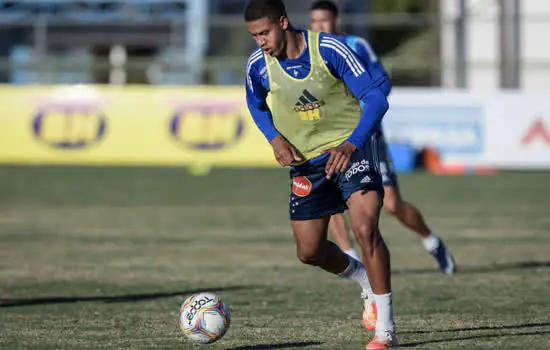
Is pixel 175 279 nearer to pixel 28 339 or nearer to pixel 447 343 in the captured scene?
pixel 28 339

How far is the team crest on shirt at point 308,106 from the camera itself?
21.1 feet

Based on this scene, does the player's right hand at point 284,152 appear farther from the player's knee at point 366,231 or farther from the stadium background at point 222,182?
the stadium background at point 222,182

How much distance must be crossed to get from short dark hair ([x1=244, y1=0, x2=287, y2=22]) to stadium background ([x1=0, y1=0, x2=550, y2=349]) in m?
1.93

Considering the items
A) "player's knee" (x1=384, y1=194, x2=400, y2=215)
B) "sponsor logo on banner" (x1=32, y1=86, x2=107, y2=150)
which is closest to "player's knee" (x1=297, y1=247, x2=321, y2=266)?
"player's knee" (x1=384, y1=194, x2=400, y2=215)

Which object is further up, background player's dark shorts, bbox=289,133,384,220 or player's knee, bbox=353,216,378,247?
background player's dark shorts, bbox=289,133,384,220

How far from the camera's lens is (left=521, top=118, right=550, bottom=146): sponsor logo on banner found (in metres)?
23.1

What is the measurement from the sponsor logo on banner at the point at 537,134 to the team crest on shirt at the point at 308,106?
57.3 ft

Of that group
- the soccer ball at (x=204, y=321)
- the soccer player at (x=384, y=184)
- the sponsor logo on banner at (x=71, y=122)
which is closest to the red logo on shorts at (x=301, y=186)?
the soccer ball at (x=204, y=321)

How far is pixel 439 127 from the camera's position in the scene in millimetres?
23172

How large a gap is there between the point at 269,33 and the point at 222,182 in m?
14.3

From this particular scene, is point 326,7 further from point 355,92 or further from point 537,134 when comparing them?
point 537,134

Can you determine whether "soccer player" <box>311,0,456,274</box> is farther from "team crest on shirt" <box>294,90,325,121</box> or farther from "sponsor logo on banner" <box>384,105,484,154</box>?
"sponsor logo on banner" <box>384,105,484,154</box>

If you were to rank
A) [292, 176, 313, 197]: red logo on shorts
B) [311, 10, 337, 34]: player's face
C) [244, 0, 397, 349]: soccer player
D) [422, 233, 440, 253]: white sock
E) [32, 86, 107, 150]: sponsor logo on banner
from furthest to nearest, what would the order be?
[32, 86, 107, 150]: sponsor logo on banner, [422, 233, 440, 253]: white sock, [311, 10, 337, 34]: player's face, [292, 176, 313, 197]: red logo on shorts, [244, 0, 397, 349]: soccer player

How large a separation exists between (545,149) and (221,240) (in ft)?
42.0
